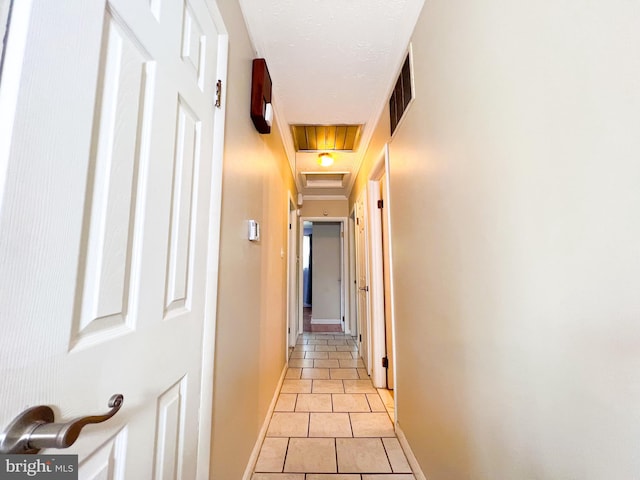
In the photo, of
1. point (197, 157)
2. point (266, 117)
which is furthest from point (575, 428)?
point (266, 117)

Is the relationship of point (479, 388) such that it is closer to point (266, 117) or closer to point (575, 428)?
point (575, 428)

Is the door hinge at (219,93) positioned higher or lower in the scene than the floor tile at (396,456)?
higher

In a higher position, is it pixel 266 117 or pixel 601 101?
pixel 266 117

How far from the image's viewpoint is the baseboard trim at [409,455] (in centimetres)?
144

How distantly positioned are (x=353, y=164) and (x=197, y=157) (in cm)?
Result: 302

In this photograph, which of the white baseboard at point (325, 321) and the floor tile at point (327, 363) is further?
the white baseboard at point (325, 321)

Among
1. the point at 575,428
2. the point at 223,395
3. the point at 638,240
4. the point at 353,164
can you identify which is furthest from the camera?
the point at 353,164

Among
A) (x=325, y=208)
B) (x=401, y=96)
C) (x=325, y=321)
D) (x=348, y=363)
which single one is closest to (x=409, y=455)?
(x=348, y=363)

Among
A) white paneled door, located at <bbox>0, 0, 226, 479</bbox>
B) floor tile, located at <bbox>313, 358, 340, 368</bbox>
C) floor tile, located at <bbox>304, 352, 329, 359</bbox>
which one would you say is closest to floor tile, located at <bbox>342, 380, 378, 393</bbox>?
floor tile, located at <bbox>313, 358, 340, 368</bbox>

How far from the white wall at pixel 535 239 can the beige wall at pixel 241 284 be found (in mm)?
911

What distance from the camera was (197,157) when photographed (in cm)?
92

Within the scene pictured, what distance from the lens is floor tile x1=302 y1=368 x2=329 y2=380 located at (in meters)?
2.86

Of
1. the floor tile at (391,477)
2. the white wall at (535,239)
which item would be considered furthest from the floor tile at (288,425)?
the white wall at (535,239)

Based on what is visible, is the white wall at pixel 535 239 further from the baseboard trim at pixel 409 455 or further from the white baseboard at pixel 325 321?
the white baseboard at pixel 325 321
